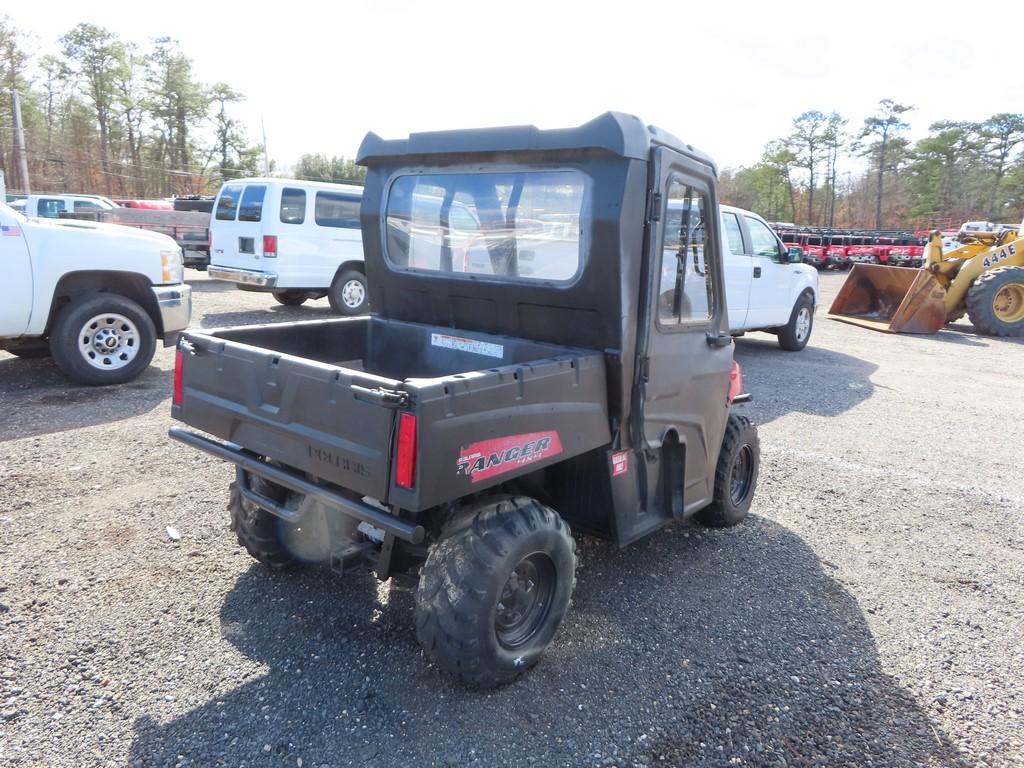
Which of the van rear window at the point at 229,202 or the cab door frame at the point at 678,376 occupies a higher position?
the van rear window at the point at 229,202

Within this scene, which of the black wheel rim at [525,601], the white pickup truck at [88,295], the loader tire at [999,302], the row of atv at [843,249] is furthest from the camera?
the row of atv at [843,249]

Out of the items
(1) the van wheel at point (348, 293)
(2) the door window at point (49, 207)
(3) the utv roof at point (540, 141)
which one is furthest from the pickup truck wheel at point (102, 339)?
(2) the door window at point (49, 207)

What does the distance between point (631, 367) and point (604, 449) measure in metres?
0.38

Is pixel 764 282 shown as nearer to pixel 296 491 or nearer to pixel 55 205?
pixel 296 491

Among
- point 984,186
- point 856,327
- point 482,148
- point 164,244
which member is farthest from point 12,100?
point 984,186

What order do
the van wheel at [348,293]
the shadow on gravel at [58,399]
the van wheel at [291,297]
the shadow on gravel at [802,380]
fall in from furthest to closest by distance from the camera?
the van wheel at [291,297] < the van wheel at [348,293] < the shadow on gravel at [802,380] < the shadow on gravel at [58,399]

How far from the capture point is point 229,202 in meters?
11.9

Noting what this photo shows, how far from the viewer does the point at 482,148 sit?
3.27 meters

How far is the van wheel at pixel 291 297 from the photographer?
40.9 feet

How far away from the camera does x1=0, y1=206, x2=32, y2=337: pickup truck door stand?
19.9ft

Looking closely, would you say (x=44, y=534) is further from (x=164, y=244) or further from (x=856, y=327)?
(x=856, y=327)

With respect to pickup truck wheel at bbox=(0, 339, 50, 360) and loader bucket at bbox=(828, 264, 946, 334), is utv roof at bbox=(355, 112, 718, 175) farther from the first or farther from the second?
loader bucket at bbox=(828, 264, 946, 334)

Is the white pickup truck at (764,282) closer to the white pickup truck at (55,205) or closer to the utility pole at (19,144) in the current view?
the white pickup truck at (55,205)

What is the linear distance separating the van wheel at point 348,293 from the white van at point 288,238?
0.02 meters
